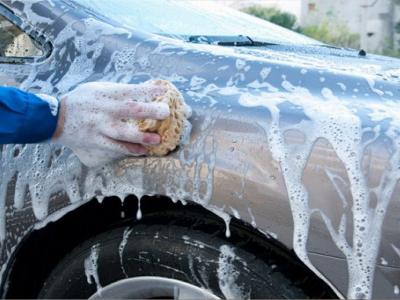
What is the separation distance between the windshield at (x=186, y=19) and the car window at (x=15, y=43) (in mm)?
221

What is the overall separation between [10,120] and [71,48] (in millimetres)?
404

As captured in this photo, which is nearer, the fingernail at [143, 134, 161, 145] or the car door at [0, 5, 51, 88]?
the fingernail at [143, 134, 161, 145]

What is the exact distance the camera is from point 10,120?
166 cm

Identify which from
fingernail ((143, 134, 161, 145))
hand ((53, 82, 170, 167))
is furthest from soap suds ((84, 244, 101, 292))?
fingernail ((143, 134, 161, 145))

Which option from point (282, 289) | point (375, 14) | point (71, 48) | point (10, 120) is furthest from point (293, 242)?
point (375, 14)

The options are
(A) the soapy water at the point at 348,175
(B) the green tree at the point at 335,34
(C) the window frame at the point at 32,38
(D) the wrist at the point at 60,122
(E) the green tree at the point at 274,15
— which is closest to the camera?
(A) the soapy water at the point at 348,175

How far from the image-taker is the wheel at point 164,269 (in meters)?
1.59

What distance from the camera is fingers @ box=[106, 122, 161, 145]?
1637 millimetres

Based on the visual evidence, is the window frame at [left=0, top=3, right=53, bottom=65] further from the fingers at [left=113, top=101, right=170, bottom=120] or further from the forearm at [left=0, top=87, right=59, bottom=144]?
the fingers at [left=113, top=101, right=170, bottom=120]

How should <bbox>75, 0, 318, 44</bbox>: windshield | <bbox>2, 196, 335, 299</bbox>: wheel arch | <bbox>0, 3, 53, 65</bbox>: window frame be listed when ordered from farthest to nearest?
<bbox>75, 0, 318, 44</bbox>: windshield, <bbox>0, 3, 53, 65</bbox>: window frame, <bbox>2, 196, 335, 299</bbox>: wheel arch

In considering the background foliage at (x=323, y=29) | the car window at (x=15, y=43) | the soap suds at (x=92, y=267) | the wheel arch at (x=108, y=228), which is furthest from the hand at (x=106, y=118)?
the background foliage at (x=323, y=29)

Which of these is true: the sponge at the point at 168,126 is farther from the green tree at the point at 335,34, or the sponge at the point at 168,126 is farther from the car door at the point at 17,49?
the green tree at the point at 335,34

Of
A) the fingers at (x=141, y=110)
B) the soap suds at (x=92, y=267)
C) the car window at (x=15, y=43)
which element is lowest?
the soap suds at (x=92, y=267)

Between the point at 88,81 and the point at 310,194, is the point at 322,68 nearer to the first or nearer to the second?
the point at 310,194
